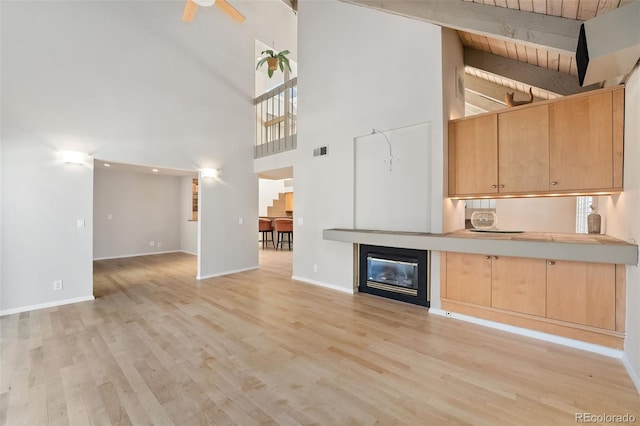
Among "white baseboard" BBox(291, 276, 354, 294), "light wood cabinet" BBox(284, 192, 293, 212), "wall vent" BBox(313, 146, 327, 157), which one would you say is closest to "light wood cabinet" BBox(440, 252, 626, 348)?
"white baseboard" BBox(291, 276, 354, 294)

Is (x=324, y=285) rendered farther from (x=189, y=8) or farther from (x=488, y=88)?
(x=488, y=88)

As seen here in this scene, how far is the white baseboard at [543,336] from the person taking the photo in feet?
8.43

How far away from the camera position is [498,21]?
2.72 m

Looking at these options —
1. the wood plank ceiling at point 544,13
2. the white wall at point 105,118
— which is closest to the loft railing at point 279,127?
the white wall at point 105,118

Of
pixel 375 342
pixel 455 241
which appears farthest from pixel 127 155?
pixel 455 241

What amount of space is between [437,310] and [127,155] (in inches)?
215

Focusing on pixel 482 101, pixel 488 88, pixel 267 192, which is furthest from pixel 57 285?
pixel 482 101

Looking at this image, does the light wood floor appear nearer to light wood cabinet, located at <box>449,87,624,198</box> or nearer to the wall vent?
light wood cabinet, located at <box>449,87,624,198</box>

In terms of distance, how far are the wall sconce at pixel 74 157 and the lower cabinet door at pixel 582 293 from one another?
6.33 metres

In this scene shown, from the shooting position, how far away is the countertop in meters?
2.33

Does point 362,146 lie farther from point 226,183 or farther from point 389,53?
point 226,183

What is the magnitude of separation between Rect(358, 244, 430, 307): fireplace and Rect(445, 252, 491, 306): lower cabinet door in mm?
331

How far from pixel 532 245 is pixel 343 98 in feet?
11.4

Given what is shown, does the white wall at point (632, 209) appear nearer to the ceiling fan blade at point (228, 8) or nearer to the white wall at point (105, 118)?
the ceiling fan blade at point (228, 8)
